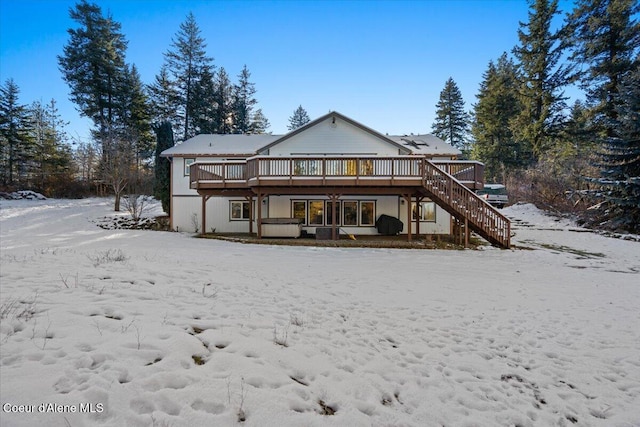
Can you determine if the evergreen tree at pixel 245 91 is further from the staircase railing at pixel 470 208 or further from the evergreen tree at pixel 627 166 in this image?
the evergreen tree at pixel 627 166

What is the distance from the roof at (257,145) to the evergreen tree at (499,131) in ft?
66.5

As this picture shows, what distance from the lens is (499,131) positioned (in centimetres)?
3581

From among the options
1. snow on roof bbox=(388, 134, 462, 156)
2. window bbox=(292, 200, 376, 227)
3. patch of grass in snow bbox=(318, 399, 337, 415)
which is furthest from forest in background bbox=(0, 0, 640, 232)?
patch of grass in snow bbox=(318, 399, 337, 415)

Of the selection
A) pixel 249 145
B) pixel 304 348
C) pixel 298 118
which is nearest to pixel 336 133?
pixel 249 145

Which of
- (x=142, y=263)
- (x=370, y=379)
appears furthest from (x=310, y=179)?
(x=370, y=379)

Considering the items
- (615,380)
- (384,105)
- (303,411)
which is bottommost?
(615,380)

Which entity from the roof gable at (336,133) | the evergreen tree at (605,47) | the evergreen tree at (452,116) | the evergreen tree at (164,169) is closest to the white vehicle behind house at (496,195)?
the evergreen tree at (605,47)

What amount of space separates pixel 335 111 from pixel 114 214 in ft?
61.6

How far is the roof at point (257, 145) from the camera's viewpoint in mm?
17094

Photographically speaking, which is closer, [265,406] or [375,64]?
[265,406]

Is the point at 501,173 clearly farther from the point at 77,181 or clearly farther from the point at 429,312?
the point at 77,181

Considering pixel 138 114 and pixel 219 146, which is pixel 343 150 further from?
pixel 138 114

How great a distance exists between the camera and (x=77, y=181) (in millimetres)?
29297

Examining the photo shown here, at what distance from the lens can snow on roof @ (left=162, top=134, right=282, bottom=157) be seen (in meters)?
18.7
